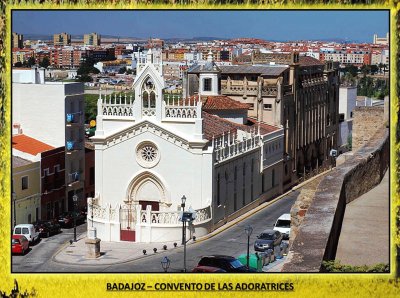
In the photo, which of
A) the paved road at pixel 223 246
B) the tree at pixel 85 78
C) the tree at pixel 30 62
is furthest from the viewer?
the tree at pixel 85 78

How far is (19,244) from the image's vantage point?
351 inches

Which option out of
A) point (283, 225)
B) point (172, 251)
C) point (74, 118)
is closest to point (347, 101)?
point (283, 225)

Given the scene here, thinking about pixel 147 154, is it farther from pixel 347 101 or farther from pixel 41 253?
pixel 347 101

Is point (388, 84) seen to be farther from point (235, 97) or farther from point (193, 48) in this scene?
point (235, 97)

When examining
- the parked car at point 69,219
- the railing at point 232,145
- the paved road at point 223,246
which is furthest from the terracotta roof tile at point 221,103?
the parked car at point 69,219

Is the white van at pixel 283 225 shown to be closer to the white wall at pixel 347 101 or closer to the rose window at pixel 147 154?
the rose window at pixel 147 154

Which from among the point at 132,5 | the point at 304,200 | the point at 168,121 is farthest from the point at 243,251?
the point at 132,5

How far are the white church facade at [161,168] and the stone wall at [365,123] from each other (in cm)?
294

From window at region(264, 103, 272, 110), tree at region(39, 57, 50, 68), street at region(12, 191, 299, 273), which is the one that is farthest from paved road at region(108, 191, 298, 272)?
window at region(264, 103, 272, 110)

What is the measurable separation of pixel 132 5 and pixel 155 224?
96.1 inches

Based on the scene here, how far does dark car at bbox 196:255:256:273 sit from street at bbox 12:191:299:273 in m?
0.09

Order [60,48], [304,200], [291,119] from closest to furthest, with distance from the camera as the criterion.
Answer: [304,200]
[60,48]
[291,119]

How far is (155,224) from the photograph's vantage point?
32.2 feet

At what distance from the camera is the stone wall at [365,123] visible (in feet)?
44.2
